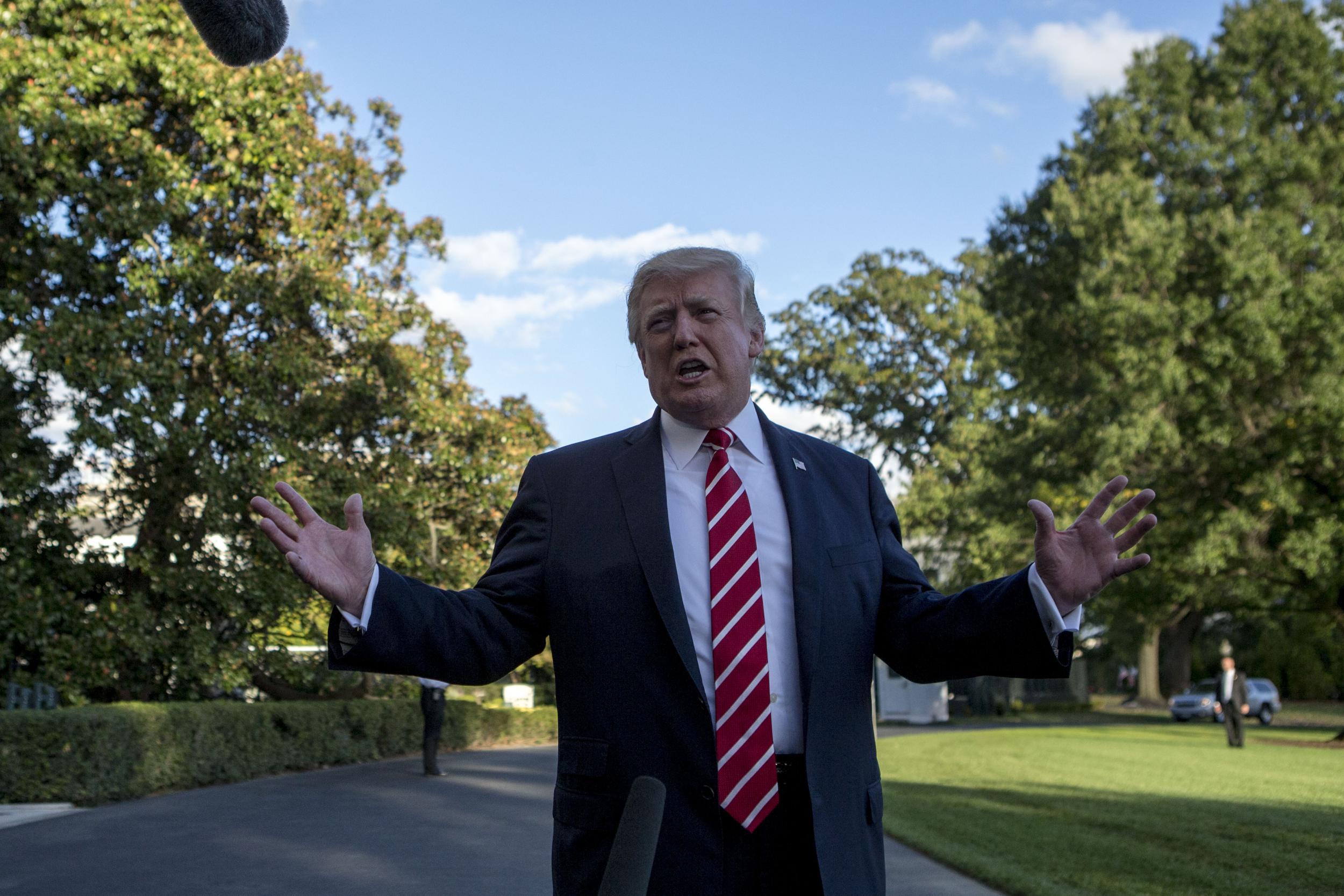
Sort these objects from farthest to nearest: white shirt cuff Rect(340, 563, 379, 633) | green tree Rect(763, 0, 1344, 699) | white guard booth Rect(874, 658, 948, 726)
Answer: white guard booth Rect(874, 658, 948, 726), green tree Rect(763, 0, 1344, 699), white shirt cuff Rect(340, 563, 379, 633)

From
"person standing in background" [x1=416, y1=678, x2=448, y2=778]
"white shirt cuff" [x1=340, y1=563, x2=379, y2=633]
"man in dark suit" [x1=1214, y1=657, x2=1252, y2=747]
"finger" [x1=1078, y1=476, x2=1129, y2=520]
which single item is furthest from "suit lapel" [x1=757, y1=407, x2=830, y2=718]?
"man in dark suit" [x1=1214, y1=657, x2=1252, y2=747]

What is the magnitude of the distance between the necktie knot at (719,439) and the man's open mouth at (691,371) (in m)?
0.15

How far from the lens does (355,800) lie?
14.7 metres

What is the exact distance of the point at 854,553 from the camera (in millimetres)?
3043

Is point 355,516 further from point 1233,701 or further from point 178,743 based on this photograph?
point 1233,701

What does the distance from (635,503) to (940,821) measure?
10550 mm

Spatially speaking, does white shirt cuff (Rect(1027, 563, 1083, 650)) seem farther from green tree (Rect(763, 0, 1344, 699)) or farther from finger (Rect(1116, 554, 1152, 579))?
green tree (Rect(763, 0, 1344, 699))

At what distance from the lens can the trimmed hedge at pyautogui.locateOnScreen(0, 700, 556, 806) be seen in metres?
13.6

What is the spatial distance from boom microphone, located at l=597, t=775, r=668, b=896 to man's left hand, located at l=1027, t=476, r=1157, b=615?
1555 millimetres

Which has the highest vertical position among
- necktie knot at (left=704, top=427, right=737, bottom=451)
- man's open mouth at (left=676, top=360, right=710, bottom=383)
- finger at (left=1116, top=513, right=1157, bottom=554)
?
man's open mouth at (left=676, top=360, right=710, bottom=383)

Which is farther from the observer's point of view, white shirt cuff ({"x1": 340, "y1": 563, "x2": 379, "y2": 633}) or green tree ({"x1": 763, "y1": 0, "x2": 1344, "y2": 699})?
green tree ({"x1": 763, "y1": 0, "x2": 1344, "y2": 699})

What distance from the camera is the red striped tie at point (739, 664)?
2693mm

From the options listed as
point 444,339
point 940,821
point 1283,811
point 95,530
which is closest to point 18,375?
point 95,530

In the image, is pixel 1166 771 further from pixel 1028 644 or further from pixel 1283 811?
pixel 1028 644
